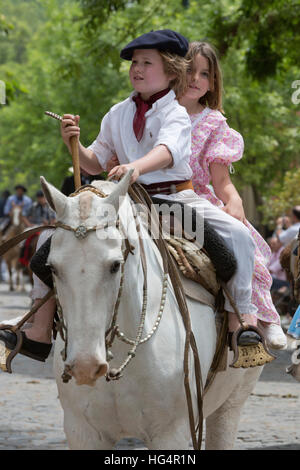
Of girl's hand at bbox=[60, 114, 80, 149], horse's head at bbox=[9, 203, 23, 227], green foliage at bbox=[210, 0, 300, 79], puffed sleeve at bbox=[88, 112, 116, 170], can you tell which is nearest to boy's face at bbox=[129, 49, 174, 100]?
puffed sleeve at bbox=[88, 112, 116, 170]

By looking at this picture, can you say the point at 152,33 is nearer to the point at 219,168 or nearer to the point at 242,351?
the point at 219,168

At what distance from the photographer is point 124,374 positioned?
4281 millimetres

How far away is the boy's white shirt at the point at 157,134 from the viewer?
478 cm

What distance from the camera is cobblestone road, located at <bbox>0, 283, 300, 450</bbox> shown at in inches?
304

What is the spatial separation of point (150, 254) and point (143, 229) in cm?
13

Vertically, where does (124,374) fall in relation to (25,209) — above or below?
above

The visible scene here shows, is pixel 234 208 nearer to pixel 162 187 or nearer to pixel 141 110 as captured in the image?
pixel 162 187

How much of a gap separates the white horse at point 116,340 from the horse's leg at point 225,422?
4.31ft

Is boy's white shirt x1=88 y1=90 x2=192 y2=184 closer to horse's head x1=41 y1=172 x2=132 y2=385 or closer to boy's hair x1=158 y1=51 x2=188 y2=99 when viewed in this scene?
boy's hair x1=158 y1=51 x2=188 y2=99

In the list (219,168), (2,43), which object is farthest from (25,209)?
(2,43)

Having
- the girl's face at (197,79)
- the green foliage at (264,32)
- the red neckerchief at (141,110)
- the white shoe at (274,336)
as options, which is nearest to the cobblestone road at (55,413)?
the white shoe at (274,336)

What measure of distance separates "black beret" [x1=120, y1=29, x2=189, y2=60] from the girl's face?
814 mm

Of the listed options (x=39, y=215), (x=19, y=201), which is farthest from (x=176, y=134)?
(x=19, y=201)

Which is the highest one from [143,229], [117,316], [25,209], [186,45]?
[186,45]
